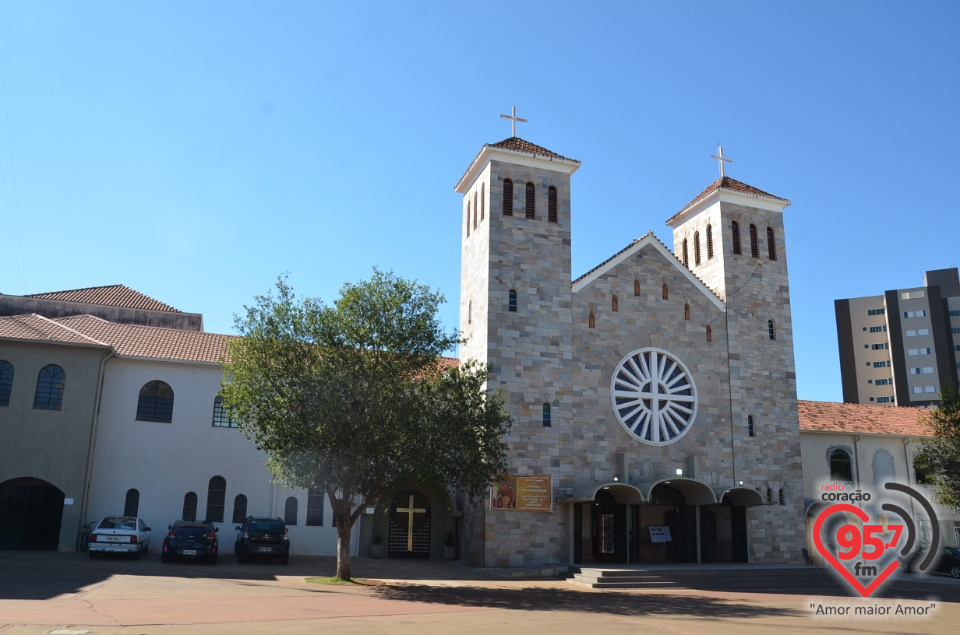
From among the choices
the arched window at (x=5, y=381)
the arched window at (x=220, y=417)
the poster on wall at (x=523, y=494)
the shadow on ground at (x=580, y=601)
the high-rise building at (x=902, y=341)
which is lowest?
the shadow on ground at (x=580, y=601)

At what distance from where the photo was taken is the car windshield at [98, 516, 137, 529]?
24.4 meters

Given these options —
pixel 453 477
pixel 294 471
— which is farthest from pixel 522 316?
pixel 294 471

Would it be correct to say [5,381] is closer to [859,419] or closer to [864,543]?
[864,543]

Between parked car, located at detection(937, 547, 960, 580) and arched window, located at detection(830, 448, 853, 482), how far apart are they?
19.9 feet

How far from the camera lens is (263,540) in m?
25.1

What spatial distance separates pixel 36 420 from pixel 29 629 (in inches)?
678

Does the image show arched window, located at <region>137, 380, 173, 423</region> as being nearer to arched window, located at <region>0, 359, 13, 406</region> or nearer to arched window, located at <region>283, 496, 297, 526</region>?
arched window, located at <region>0, 359, 13, 406</region>

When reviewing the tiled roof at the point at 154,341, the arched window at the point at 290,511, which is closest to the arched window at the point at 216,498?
the arched window at the point at 290,511

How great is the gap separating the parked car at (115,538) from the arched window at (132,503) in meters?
3.29

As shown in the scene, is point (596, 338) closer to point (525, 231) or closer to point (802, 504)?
point (525, 231)

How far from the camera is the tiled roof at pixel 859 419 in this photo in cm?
3659

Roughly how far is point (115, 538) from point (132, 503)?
4.08m

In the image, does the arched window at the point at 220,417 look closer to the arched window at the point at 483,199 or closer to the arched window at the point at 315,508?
the arched window at the point at 315,508

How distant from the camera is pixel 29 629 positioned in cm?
1201
